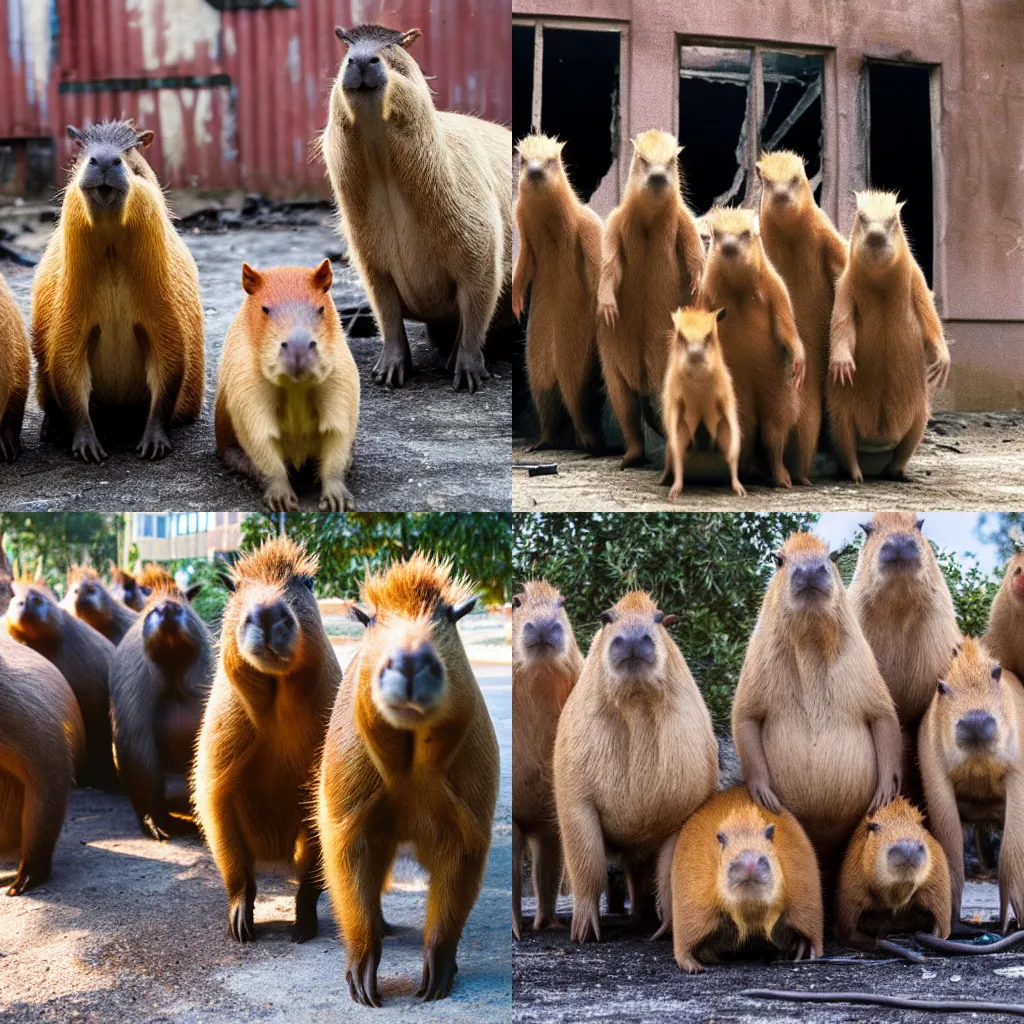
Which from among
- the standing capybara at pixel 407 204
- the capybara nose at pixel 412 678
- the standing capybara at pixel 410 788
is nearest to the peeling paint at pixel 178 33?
the standing capybara at pixel 407 204

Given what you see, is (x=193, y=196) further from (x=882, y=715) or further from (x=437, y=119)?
(x=882, y=715)

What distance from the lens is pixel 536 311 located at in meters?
4.70

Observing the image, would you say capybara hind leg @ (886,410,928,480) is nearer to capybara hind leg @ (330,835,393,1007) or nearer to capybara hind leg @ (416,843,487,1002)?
capybara hind leg @ (416,843,487,1002)

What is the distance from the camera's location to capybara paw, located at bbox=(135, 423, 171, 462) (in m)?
3.82

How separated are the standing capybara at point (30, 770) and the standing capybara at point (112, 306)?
2.55 ft

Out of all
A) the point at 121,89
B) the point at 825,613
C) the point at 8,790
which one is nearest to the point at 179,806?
the point at 8,790

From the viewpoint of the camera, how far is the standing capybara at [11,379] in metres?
3.88

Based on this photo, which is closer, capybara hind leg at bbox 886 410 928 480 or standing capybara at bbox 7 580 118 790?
standing capybara at bbox 7 580 118 790

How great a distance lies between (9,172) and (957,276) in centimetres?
472

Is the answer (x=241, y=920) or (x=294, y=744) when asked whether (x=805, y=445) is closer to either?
(x=294, y=744)

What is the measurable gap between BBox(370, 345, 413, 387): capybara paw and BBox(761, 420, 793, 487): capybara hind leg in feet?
4.34

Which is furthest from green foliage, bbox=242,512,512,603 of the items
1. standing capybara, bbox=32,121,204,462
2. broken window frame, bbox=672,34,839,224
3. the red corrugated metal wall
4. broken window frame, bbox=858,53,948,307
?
the red corrugated metal wall

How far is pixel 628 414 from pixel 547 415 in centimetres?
30

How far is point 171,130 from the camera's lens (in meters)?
6.16
